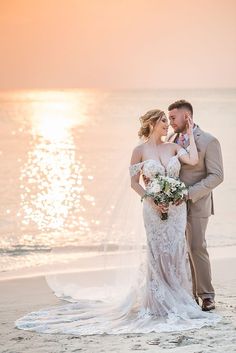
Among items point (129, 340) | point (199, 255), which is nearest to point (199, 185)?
point (199, 255)

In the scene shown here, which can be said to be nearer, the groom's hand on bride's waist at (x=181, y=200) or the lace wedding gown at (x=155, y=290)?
the lace wedding gown at (x=155, y=290)

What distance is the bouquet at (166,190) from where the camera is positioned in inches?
295

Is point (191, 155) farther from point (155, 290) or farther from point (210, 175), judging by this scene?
point (155, 290)

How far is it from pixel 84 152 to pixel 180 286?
31800 millimetres

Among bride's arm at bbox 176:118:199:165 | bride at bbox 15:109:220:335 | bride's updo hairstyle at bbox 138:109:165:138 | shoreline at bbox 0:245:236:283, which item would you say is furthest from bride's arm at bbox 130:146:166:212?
shoreline at bbox 0:245:236:283

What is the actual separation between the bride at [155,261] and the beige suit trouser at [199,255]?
18 centimetres

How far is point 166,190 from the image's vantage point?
24.6 feet

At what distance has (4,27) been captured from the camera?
305ft

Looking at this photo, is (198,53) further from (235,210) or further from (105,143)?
(235,210)

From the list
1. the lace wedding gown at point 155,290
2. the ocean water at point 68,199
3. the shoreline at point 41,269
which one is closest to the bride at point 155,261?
the lace wedding gown at point 155,290

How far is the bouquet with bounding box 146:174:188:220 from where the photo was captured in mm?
7496

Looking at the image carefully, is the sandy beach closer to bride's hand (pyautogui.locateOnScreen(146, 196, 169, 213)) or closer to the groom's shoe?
the groom's shoe

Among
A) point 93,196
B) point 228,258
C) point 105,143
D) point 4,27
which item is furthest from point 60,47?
point 228,258

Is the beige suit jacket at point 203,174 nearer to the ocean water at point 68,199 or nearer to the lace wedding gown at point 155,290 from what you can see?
the lace wedding gown at point 155,290
